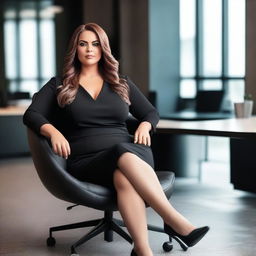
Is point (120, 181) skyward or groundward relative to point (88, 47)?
groundward

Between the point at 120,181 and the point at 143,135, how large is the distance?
1.39 ft

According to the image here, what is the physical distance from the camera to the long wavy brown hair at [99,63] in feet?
12.0

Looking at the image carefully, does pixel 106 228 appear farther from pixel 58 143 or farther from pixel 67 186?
pixel 58 143

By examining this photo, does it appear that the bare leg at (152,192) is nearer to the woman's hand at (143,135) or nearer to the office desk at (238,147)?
the woman's hand at (143,135)

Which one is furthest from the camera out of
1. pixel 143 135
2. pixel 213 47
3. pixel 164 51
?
pixel 164 51

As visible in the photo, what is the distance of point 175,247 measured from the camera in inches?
146

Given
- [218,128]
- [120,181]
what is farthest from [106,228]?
[218,128]

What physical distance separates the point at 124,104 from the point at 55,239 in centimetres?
98

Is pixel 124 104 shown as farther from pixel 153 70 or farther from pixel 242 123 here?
pixel 153 70

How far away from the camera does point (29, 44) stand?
13859 mm

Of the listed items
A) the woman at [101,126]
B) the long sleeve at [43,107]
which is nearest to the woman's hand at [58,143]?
the woman at [101,126]

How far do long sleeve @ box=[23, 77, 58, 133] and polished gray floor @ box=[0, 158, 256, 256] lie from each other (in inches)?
30.8

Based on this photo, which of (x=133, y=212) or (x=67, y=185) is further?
(x=67, y=185)

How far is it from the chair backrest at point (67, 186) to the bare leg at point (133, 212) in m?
0.14
